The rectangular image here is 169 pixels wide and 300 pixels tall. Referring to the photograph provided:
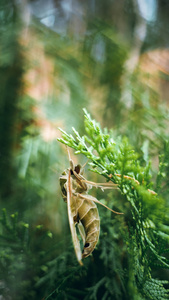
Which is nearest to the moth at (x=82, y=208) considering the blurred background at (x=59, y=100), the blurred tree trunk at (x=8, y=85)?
the blurred background at (x=59, y=100)

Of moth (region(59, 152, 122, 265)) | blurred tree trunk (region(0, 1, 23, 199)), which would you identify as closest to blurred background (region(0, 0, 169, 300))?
blurred tree trunk (region(0, 1, 23, 199))

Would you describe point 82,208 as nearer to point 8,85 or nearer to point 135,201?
point 135,201

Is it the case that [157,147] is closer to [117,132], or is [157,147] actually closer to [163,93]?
[117,132]

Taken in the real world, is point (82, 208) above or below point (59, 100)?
below

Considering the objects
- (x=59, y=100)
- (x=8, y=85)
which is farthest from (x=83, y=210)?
(x=8, y=85)

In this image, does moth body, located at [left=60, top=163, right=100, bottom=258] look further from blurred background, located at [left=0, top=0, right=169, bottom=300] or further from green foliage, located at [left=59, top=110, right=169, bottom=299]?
blurred background, located at [left=0, top=0, right=169, bottom=300]

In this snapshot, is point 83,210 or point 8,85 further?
point 8,85

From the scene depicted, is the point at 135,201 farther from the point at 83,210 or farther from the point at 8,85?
the point at 8,85
